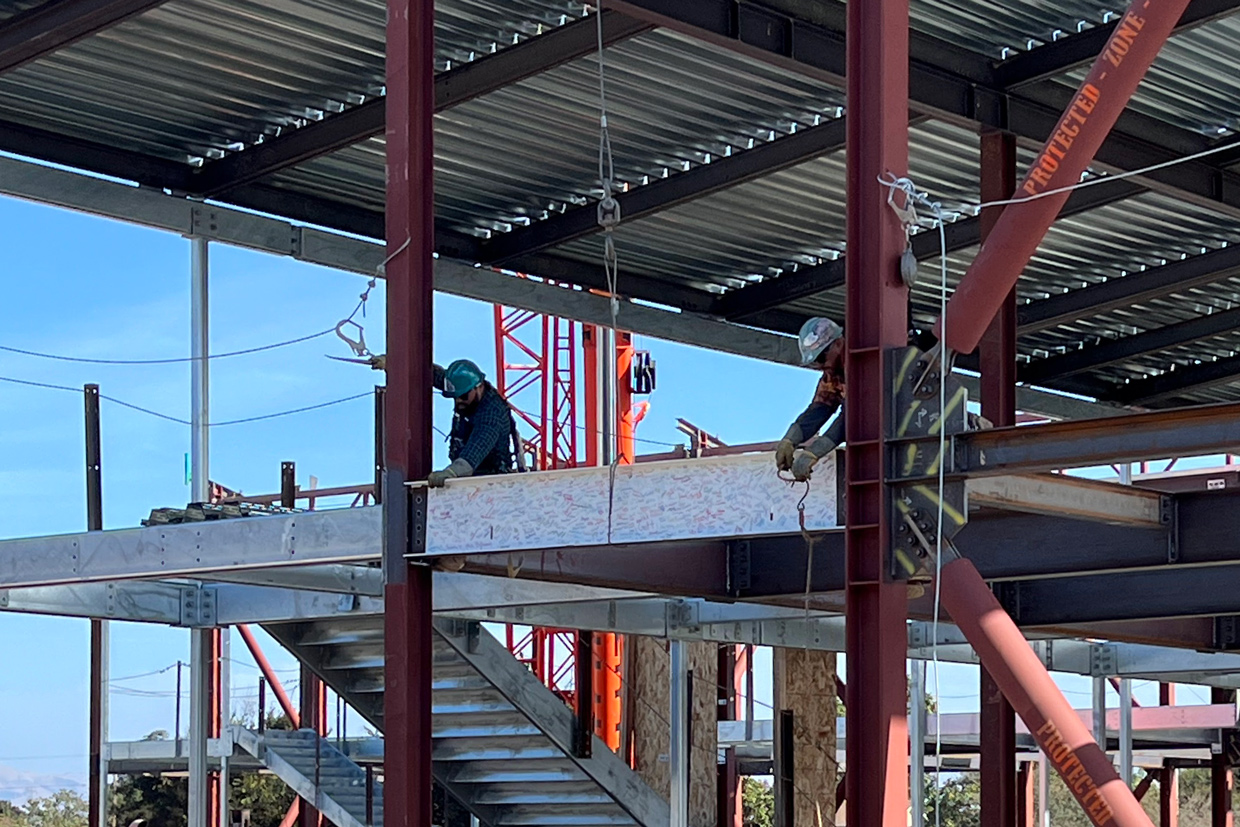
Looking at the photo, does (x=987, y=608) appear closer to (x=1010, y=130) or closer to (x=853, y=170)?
(x=853, y=170)

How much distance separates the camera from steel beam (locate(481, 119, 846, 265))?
17656mm

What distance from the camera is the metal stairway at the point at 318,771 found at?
1002 inches

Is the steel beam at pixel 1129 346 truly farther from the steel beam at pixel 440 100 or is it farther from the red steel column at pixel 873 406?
the red steel column at pixel 873 406

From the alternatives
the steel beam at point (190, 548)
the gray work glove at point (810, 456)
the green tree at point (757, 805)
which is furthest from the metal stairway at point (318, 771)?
the green tree at point (757, 805)

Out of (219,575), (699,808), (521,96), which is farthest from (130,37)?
(699,808)

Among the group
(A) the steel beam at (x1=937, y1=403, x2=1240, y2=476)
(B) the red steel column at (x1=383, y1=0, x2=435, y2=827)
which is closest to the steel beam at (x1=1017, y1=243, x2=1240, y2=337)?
(B) the red steel column at (x1=383, y1=0, x2=435, y2=827)

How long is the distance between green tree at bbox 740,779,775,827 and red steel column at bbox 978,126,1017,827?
1433 inches

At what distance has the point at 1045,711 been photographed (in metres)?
9.45

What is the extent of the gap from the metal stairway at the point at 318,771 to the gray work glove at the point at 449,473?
1363 cm

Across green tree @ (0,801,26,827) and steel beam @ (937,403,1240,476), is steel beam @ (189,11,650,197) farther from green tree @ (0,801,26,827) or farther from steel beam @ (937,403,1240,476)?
green tree @ (0,801,26,827)

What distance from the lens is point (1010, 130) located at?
1636cm

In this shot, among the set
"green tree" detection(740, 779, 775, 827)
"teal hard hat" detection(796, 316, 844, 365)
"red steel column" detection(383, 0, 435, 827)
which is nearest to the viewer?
"teal hard hat" detection(796, 316, 844, 365)

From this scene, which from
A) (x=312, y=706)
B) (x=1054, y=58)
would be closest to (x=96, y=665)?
(x=312, y=706)

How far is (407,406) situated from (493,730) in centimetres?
968
